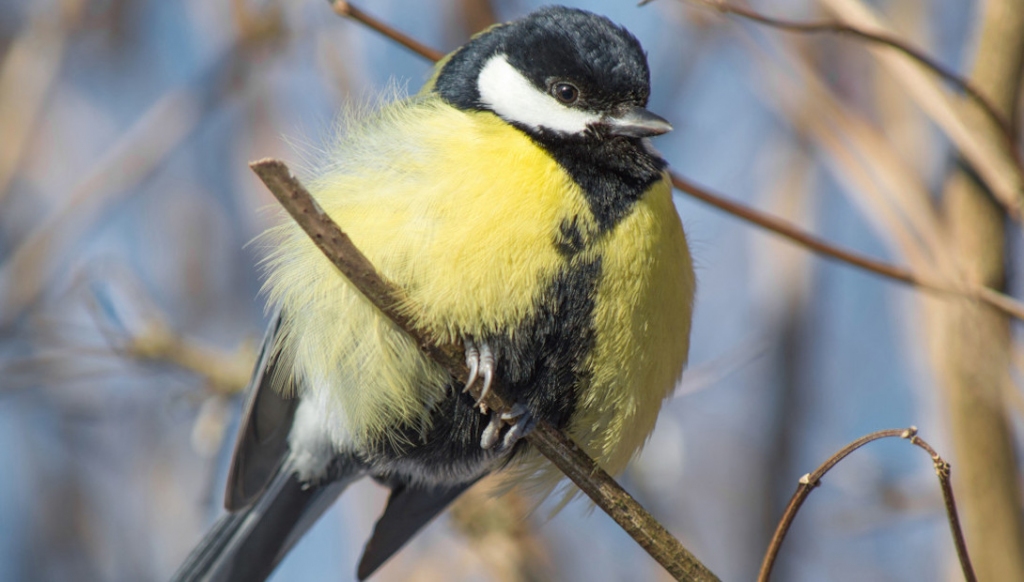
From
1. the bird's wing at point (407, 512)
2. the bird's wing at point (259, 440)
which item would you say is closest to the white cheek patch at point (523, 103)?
the bird's wing at point (259, 440)

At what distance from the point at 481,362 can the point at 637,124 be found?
0.51 m

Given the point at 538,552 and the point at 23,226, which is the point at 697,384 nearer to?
the point at 538,552

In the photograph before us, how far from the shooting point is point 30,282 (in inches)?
99.7

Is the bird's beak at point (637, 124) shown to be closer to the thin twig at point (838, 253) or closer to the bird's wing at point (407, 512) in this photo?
the thin twig at point (838, 253)

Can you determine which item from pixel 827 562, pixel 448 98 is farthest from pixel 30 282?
pixel 827 562

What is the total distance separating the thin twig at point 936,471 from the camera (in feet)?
3.59

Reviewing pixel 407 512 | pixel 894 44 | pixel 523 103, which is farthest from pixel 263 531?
pixel 894 44

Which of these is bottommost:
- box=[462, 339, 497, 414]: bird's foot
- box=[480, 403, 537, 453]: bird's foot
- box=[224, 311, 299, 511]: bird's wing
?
box=[224, 311, 299, 511]: bird's wing

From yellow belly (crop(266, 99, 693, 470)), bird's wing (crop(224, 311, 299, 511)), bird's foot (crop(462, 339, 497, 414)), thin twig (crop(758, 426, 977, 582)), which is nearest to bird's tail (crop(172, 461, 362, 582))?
bird's wing (crop(224, 311, 299, 511))

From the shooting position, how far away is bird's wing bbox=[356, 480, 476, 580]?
2104 mm

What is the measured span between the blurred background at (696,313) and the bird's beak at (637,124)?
1.18ft

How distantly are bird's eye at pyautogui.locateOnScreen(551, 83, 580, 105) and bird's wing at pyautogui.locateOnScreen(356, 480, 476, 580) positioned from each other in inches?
34.0

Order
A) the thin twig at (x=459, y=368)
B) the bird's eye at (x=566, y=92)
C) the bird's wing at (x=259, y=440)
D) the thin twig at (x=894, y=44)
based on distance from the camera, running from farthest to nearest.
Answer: the bird's wing at (x=259, y=440) < the bird's eye at (x=566, y=92) < the thin twig at (x=894, y=44) < the thin twig at (x=459, y=368)

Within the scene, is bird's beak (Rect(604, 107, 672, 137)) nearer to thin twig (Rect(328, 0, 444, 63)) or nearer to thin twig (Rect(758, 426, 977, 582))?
thin twig (Rect(328, 0, 444, 63))
